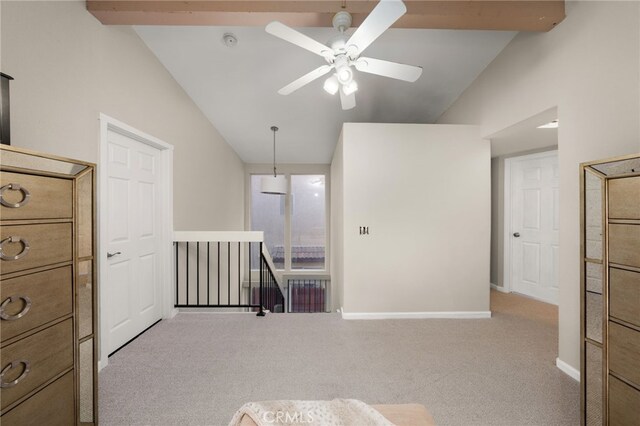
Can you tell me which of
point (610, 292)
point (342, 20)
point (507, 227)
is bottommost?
point (610, 292)

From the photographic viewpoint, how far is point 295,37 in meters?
1.60

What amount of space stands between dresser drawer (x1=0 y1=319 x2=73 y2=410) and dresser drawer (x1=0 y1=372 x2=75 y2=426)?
0.16 ft

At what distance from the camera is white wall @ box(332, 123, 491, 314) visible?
10.2 ft

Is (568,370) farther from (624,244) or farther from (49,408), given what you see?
(49,408)

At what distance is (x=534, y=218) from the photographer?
396 cm

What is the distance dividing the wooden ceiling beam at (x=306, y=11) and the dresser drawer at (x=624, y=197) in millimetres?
1592

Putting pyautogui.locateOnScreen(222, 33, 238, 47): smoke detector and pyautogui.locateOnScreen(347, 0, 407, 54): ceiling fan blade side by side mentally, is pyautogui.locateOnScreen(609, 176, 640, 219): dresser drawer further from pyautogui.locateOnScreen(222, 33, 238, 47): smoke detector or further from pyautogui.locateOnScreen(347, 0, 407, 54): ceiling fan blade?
pyautogui.locateOnScreen(222, 33, 238, 47): smoke detector

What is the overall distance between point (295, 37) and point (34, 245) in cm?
169

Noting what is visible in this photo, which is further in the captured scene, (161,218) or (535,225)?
(535,225)

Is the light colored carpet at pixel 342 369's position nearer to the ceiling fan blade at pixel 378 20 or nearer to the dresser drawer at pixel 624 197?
the dresser drawer at pixel 624 197

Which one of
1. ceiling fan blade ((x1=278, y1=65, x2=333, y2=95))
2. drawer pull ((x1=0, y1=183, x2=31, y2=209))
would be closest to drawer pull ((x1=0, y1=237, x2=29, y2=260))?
drawer pull ((x1=0, y1=183, x2=31, y2=209))

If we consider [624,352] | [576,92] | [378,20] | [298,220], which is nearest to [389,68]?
[378,20]

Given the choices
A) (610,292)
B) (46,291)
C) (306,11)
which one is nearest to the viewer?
(46,291)

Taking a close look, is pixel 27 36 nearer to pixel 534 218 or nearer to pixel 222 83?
pixel 222 83
